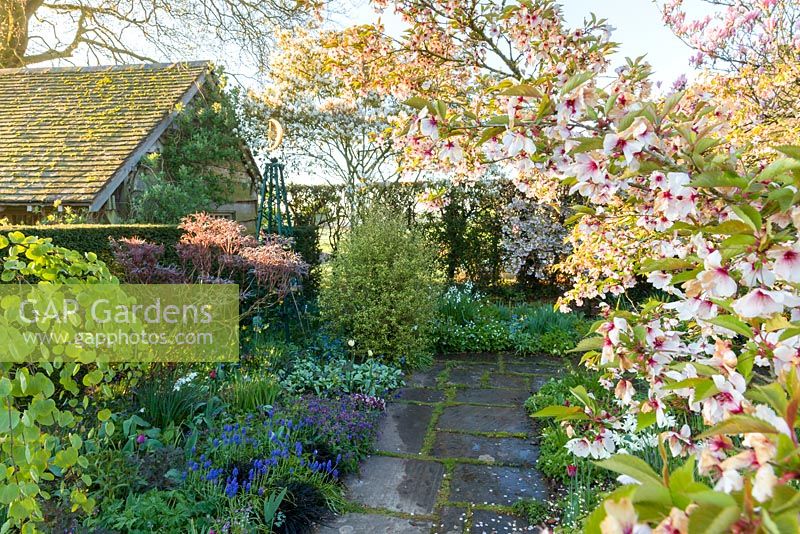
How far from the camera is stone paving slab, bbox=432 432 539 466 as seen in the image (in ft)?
11.6

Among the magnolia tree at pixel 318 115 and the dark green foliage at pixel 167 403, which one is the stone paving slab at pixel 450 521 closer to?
the dark green foliage at pixel 167 403

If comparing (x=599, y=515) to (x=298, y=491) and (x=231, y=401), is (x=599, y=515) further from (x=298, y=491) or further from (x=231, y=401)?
(x=231, y=401)

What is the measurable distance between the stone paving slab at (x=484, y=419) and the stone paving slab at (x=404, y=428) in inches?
6.2

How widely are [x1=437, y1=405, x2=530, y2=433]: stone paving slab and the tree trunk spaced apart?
45.1 feet

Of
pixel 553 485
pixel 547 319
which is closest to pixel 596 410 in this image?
pixel 553 485

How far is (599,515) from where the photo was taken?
0.71 m

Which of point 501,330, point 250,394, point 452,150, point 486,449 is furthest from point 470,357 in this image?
point 452,150

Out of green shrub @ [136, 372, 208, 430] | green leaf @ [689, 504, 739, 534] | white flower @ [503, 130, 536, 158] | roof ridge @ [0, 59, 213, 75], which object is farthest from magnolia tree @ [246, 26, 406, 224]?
green leaf @ [689, 504, 739, 534]

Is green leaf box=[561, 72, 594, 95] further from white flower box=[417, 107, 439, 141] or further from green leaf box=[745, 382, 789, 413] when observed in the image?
green leaf box=[745, 382, 789, 413]

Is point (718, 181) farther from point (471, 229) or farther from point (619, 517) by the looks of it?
point (471, 229)

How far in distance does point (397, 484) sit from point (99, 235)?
4.24 meters

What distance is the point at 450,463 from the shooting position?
3.46m

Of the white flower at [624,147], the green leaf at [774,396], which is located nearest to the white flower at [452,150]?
the white flower at [624,147]

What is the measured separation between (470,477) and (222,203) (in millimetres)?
7372
